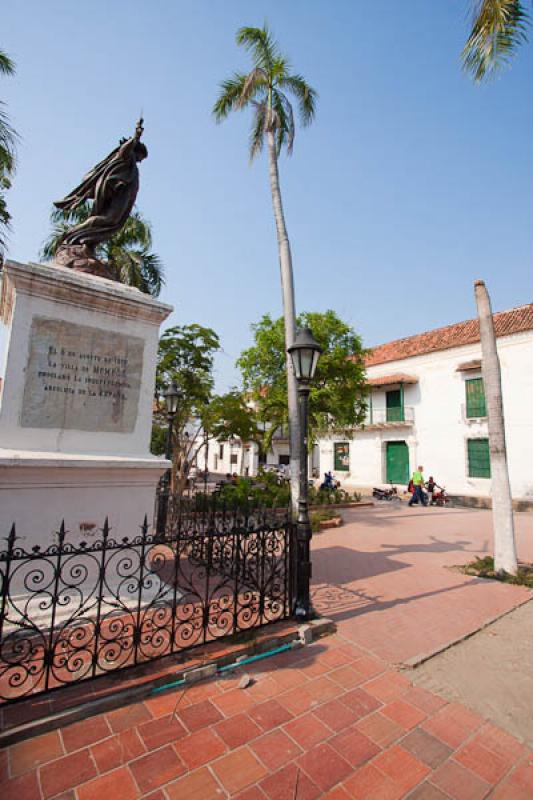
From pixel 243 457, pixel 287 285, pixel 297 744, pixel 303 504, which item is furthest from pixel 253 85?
pixel 243 457

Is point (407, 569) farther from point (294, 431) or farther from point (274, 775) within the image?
point (274, 775)

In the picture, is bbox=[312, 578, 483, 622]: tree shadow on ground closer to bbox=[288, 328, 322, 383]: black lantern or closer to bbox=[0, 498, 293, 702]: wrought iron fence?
bbox=[0, 498, 293, 702]: wrought iron fence

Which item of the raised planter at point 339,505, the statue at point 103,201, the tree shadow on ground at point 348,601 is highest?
the statue at point 103,201

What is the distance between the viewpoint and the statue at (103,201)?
4793 mm

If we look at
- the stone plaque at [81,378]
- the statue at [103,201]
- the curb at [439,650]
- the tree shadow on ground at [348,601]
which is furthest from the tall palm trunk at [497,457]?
the statue at [103,201]

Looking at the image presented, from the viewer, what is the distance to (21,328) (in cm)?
396

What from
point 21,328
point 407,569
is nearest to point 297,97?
point 21,328

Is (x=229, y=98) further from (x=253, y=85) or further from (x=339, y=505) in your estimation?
(x=339, y=505)

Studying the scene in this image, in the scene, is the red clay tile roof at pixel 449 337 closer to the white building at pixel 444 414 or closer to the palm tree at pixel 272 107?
the white building at pixel 444 414

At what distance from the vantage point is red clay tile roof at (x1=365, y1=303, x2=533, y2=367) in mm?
18094

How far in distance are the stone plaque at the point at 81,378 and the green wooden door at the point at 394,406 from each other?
20.8m

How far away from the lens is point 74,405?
4.18m

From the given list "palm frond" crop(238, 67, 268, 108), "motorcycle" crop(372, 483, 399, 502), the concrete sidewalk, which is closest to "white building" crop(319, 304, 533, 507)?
"motorcycle" crop(372, 483, 399, 502)

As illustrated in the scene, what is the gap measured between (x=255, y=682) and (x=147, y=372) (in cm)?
338
